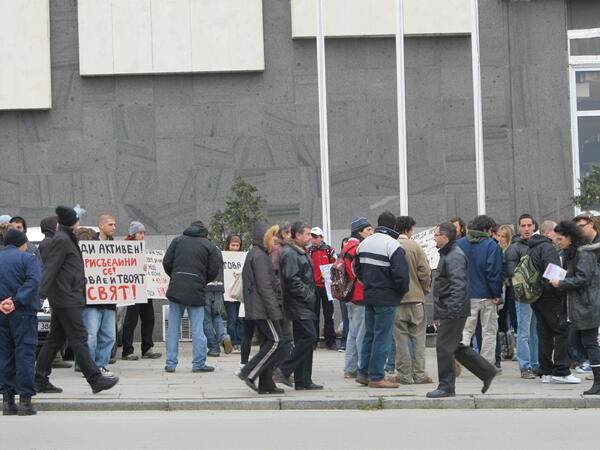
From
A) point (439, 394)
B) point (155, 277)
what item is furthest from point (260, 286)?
point (155, 277)

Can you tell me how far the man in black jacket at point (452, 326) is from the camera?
1230 centimetres

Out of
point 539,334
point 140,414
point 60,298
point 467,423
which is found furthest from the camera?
point 539,334

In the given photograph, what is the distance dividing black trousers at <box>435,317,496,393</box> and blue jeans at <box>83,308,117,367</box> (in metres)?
4.47

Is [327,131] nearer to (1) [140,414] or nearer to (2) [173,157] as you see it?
(2) [173,157]

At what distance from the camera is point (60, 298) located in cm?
1267

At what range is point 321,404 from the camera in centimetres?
1223

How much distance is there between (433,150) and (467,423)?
434 inches

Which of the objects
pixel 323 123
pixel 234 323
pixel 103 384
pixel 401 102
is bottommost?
pixel 103 384

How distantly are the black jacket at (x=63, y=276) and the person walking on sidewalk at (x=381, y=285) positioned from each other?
326 cm

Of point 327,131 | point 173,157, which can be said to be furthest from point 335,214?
point 173,157

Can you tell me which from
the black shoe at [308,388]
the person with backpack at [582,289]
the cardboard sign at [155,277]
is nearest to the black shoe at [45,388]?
the black shoe at [308,388]

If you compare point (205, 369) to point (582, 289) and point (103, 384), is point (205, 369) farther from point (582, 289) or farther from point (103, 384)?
point (582, 289)

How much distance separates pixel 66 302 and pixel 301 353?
2.74 metres

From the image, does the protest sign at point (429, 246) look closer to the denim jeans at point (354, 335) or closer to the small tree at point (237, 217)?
the small tree at point (237, 217)
